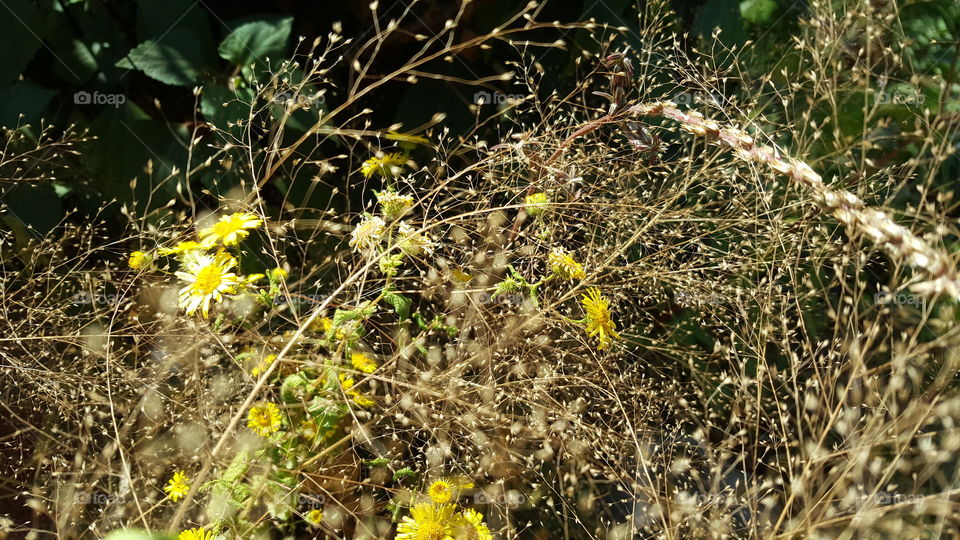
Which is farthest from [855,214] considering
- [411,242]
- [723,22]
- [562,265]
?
[723,22]

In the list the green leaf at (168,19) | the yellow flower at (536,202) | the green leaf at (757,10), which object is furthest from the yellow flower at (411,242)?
the green leaf at (757,10)

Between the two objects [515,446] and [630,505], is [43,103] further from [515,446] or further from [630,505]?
[630,505]

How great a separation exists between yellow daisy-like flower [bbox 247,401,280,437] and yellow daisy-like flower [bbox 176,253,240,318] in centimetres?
14

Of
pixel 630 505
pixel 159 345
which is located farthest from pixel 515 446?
pixel 159 345

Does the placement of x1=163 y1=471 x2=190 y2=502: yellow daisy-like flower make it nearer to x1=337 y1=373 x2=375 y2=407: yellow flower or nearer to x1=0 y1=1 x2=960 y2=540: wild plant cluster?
x1=0 y1=1 x2=960 y2=540: wild plant cluster

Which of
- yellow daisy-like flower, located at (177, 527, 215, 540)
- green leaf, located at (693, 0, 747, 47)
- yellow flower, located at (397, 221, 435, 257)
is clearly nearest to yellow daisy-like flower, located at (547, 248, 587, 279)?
yellow flower, located at (397, 221, 435, 257)

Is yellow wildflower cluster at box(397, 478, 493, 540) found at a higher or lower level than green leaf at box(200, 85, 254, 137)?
lower

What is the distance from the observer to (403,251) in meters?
0.97

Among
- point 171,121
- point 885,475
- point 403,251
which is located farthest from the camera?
point 171,121

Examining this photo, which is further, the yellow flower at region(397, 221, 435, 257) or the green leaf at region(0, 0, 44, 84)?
the green leaf at region(0, 0, 44, 84)

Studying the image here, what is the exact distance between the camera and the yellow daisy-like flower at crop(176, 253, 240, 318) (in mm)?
975

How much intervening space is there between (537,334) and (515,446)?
0.16 meters

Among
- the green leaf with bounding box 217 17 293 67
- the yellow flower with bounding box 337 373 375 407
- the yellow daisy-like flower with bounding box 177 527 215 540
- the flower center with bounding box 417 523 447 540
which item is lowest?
the flower center with bounding box 417 523 447 540

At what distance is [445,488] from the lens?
99 cm
